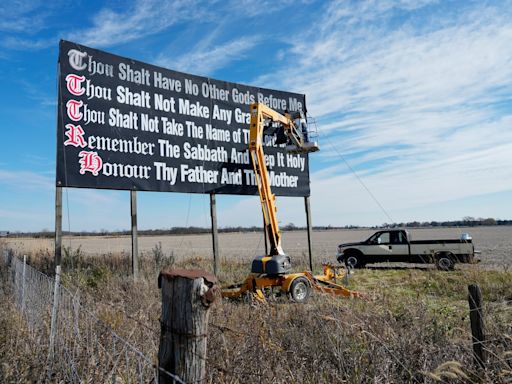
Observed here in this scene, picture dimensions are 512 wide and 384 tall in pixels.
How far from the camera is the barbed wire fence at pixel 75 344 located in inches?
120

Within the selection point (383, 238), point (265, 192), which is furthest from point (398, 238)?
point (265, 192)

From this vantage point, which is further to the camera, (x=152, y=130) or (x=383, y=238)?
(x=383, y=238)

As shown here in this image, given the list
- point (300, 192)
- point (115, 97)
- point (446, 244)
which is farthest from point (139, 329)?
point (446, 244)

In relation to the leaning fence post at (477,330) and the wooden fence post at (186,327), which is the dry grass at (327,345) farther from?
the wooden fence post at (186,327)

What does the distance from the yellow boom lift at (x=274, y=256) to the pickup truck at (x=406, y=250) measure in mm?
4948

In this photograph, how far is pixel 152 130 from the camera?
10.6m

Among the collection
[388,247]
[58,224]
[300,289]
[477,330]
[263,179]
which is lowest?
[300,289]

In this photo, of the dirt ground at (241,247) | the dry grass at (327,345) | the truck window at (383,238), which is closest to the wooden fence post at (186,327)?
the dry grass at (327,345)

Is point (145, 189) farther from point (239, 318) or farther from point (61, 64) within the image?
point (239, 318)

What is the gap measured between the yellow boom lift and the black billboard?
4.81 feet

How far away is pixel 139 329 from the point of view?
14.5 feet

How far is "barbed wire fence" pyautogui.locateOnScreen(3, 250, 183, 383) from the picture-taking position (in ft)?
9.98

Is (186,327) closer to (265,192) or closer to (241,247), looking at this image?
(265,192)

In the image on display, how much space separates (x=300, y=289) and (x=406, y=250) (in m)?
9.00
